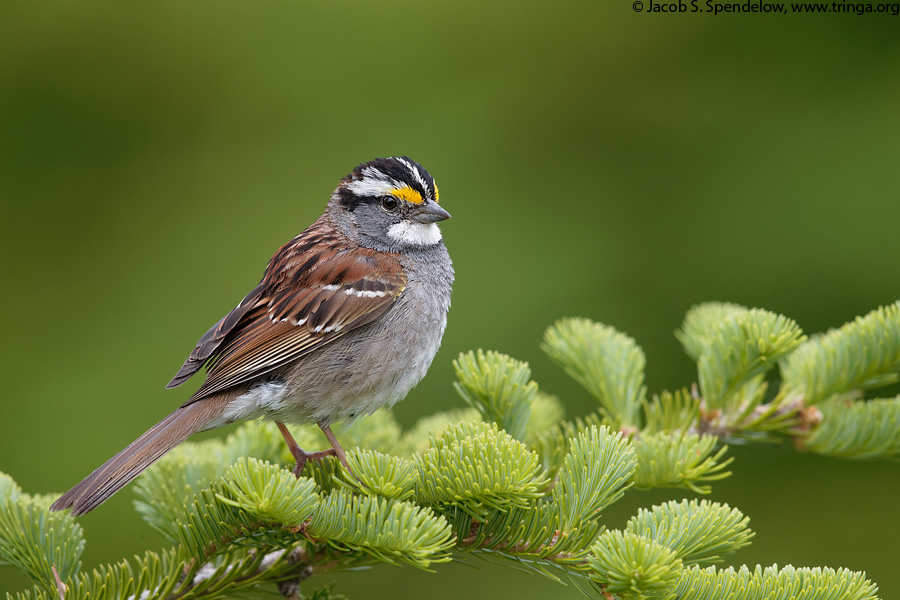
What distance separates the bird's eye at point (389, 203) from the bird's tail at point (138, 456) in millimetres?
1131

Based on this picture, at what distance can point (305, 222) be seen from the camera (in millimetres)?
4609

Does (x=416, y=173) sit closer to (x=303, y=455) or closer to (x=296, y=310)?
(x=296, y=310)

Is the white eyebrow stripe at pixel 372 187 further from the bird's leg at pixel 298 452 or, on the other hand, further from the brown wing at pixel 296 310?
the bird's leg at pixel 298 452

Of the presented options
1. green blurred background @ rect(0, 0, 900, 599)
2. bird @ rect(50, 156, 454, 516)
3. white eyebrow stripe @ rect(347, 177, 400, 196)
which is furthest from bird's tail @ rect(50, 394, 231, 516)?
green blurred background @ rect(0, 0, 900, 599)

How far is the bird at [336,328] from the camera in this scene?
3.06 metres

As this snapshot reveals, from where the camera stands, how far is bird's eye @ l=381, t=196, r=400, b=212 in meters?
3.65

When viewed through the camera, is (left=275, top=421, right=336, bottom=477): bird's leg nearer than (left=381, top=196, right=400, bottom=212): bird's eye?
Yes

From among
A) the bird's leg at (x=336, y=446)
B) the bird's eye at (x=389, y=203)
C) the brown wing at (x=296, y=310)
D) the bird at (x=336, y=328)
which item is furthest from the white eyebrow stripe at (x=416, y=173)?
the bird's leg at (x=336, y=446)

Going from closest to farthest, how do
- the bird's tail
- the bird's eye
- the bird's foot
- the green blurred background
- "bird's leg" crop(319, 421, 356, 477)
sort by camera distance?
1. the bird's tail
2. "bird's leg" crop(319, 421, 356, 477)
3. the bird's foot
4. the bird's eye
5. the green blurred background

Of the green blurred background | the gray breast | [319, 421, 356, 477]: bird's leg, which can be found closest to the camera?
[319, 421, 356, 477]: bird's leg

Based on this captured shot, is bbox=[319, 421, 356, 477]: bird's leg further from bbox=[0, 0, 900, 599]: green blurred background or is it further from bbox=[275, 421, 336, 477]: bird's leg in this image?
bbox=[0, 0, 900, 599]: green blurred background

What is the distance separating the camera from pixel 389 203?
3.66 metres

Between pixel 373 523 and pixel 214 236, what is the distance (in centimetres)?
289

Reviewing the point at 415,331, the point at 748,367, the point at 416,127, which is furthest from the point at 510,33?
the point at 748,367
